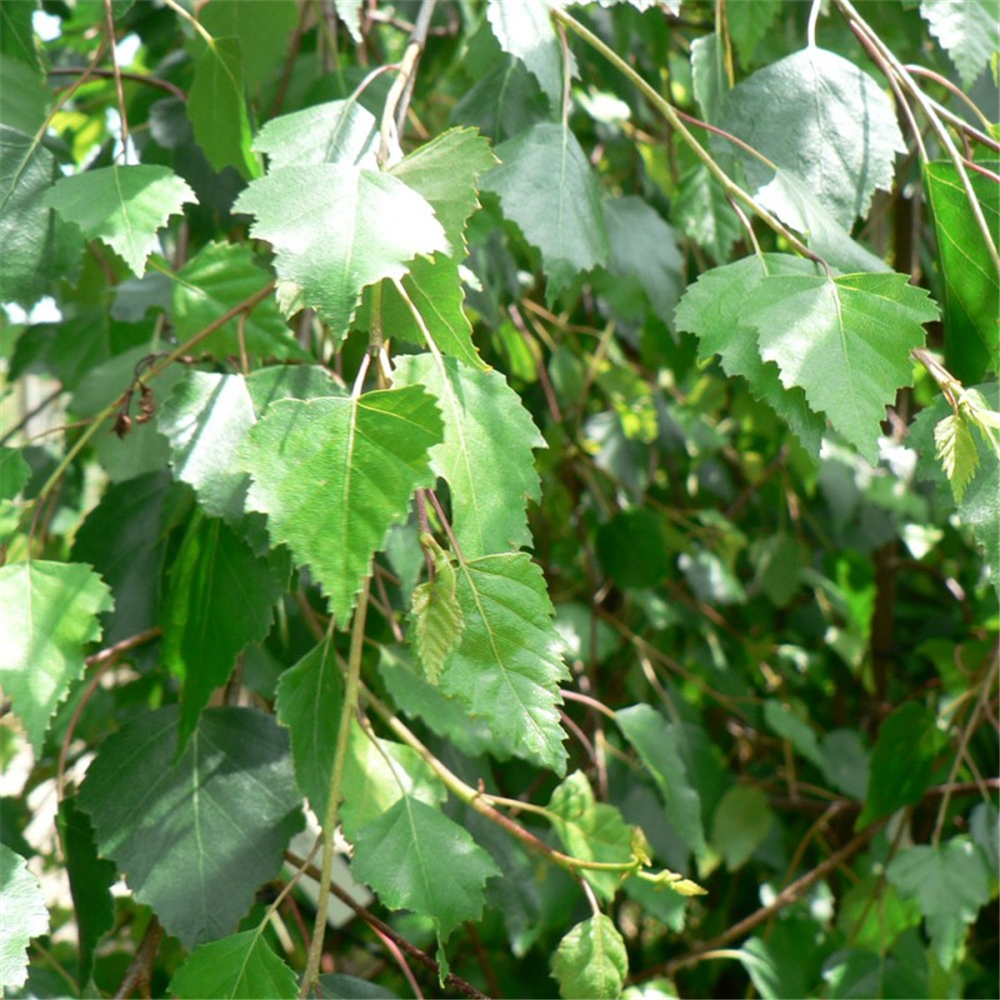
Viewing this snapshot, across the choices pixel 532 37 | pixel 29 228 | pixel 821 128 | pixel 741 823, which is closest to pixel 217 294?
pixel 29 228

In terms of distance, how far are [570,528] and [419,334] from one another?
2.83ft

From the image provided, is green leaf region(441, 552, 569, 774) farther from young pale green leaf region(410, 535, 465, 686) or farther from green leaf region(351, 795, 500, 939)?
green leaf region(351, 795, 500, 939)

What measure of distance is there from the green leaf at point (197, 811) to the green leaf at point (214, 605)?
4 cm

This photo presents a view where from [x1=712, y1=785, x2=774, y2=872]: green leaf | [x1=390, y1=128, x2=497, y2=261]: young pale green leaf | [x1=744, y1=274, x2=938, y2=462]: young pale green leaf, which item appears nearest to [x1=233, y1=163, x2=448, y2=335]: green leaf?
Answer: [x1=390, y1=128, x2=497, y2=261]: young pale green leaf

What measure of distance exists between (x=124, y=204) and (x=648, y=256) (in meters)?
0.40

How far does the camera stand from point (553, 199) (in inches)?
23.5

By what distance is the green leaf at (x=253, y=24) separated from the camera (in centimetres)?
69

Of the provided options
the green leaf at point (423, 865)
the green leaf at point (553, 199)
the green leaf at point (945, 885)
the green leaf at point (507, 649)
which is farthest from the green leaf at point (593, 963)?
the green leaf at point (945, 885)

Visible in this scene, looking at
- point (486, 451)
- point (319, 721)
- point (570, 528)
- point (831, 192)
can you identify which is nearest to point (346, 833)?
point (319, 721)

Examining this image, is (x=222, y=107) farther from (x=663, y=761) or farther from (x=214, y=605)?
(x=663, y=761)

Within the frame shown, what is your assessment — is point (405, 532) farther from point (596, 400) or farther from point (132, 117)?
point (596, 400)

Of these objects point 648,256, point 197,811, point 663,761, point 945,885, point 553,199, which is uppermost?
point 553,199

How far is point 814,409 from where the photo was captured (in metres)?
0.45

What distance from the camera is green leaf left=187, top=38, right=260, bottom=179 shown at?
0.62 meters
